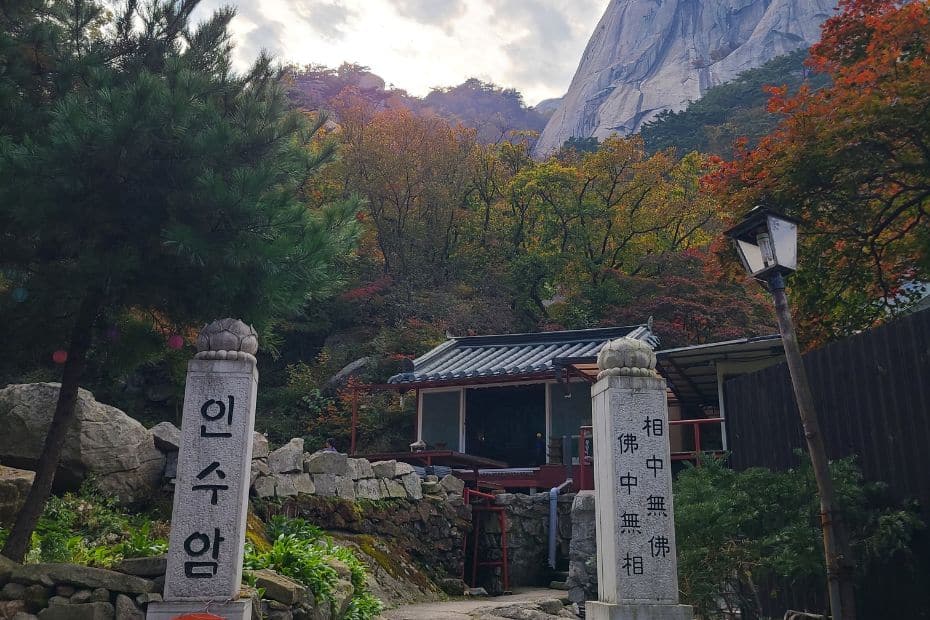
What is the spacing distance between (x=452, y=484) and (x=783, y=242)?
33.8ft

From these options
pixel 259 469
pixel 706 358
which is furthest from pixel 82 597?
pixel 706 358

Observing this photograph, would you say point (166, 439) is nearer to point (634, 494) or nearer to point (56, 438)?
point (56, 438)

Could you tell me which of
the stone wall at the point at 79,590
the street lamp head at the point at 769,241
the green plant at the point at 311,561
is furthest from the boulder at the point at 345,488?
the street lamp head at the point at 769,241

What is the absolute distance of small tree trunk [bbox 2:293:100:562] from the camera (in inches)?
265

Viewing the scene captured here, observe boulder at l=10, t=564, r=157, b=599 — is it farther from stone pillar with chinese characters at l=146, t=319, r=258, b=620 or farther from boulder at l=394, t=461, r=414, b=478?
boulder at l=394, t=461, r=414, b=478

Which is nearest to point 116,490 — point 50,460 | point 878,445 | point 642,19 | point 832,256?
point 50,460

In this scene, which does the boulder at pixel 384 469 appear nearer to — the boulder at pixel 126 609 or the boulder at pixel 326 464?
the boulder at pixel 326 464

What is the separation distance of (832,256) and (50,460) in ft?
32.0

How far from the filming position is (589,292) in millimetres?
27703

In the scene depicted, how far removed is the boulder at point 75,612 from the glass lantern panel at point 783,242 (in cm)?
607

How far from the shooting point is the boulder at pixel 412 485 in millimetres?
14086

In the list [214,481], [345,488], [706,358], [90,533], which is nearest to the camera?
[214,481]

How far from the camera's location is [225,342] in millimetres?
6688

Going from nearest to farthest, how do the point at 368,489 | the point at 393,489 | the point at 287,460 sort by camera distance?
1. the point at 287,460
2. the point at 368,489
3. the point at 393,489
